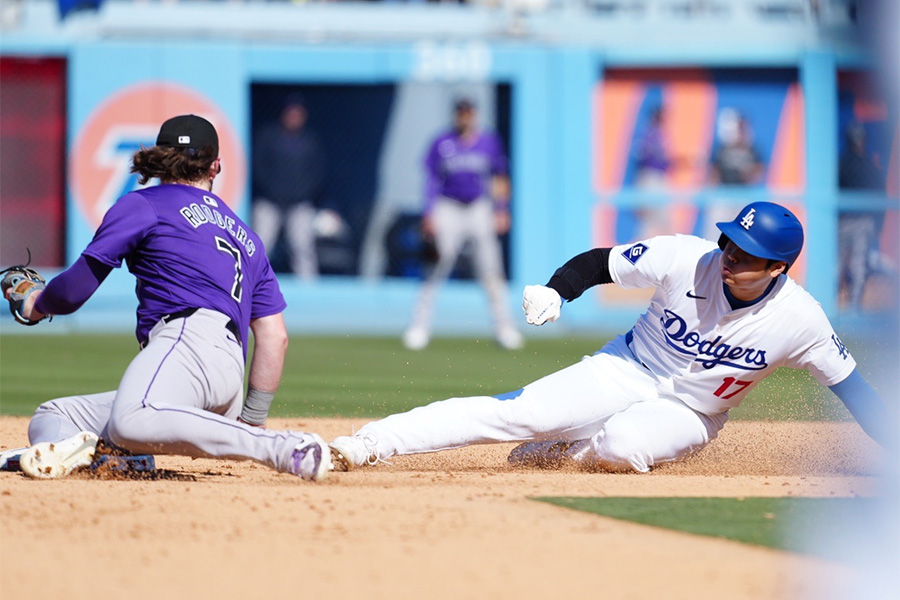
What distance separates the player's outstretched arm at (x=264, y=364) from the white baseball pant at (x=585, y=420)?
0.42 metres

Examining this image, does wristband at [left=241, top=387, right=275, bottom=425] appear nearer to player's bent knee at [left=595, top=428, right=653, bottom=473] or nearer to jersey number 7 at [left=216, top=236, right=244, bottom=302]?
jersey number 7 at [left=216, top=236, right=244, bottom=302]

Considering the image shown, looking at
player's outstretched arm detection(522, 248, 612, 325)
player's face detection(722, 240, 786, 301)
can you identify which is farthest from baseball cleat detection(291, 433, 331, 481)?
player's face detection(722, 240, 786, 301)

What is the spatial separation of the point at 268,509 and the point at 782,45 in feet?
40.6

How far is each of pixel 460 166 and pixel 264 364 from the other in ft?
21.4

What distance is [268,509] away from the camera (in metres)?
3.99

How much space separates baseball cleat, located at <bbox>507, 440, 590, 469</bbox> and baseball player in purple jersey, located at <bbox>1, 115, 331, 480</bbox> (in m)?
1.26

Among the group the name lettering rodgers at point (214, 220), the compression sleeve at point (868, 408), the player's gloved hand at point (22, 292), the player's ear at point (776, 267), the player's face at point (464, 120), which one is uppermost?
the player's face at point (464, 120)

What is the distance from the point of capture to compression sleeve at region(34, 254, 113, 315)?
436cm

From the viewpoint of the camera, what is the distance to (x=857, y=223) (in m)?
14.4

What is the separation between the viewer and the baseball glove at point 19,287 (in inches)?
182

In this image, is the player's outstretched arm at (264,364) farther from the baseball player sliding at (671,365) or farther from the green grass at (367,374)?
the green grass at (367,374)

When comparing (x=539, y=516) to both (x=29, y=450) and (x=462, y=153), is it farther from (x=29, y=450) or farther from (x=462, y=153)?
(x=462, y=153)

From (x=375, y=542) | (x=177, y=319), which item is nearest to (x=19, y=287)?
(x=177, y=319)

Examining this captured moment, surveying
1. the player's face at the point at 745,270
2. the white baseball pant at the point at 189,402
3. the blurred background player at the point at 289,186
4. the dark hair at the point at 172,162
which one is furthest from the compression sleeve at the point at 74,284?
the blurred background player at the point at 289,186
